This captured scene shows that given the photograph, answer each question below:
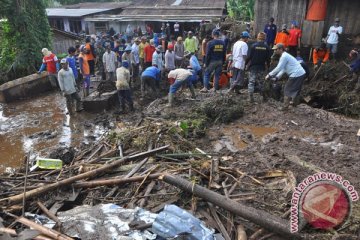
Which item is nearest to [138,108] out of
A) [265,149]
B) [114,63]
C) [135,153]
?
[114,63]

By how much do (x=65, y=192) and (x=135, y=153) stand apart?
1.65 meters

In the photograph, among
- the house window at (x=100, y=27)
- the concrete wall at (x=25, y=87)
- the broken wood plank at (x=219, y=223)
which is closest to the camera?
the broken wood plank at (x=219, y=223)

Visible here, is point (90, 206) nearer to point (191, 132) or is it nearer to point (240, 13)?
point (191, 132)

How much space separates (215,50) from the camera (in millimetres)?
9953

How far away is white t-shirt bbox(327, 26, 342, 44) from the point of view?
11750 millimetres

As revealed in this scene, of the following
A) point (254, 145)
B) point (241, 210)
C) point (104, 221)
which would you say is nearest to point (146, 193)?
point (104, 221)

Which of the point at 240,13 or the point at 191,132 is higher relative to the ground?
the point at 240,13

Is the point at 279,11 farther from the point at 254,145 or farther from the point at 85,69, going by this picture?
the point at 254,145

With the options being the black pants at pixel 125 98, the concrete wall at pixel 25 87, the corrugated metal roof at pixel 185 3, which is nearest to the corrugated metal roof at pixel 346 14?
the black pants at pixel 125 98

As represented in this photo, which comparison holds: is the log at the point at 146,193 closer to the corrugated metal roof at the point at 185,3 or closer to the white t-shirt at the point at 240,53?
the white t-shirt at the point at 240,53

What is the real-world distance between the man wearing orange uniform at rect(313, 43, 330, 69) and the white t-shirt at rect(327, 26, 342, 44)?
0.34 meters

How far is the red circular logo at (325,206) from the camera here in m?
3.76

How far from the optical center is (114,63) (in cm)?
1217

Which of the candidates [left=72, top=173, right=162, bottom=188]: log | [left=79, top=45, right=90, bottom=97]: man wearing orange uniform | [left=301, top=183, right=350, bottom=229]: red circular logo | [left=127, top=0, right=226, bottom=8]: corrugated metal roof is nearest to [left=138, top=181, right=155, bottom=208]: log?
[left=72, top=173, right=162, bottom=188]: log
